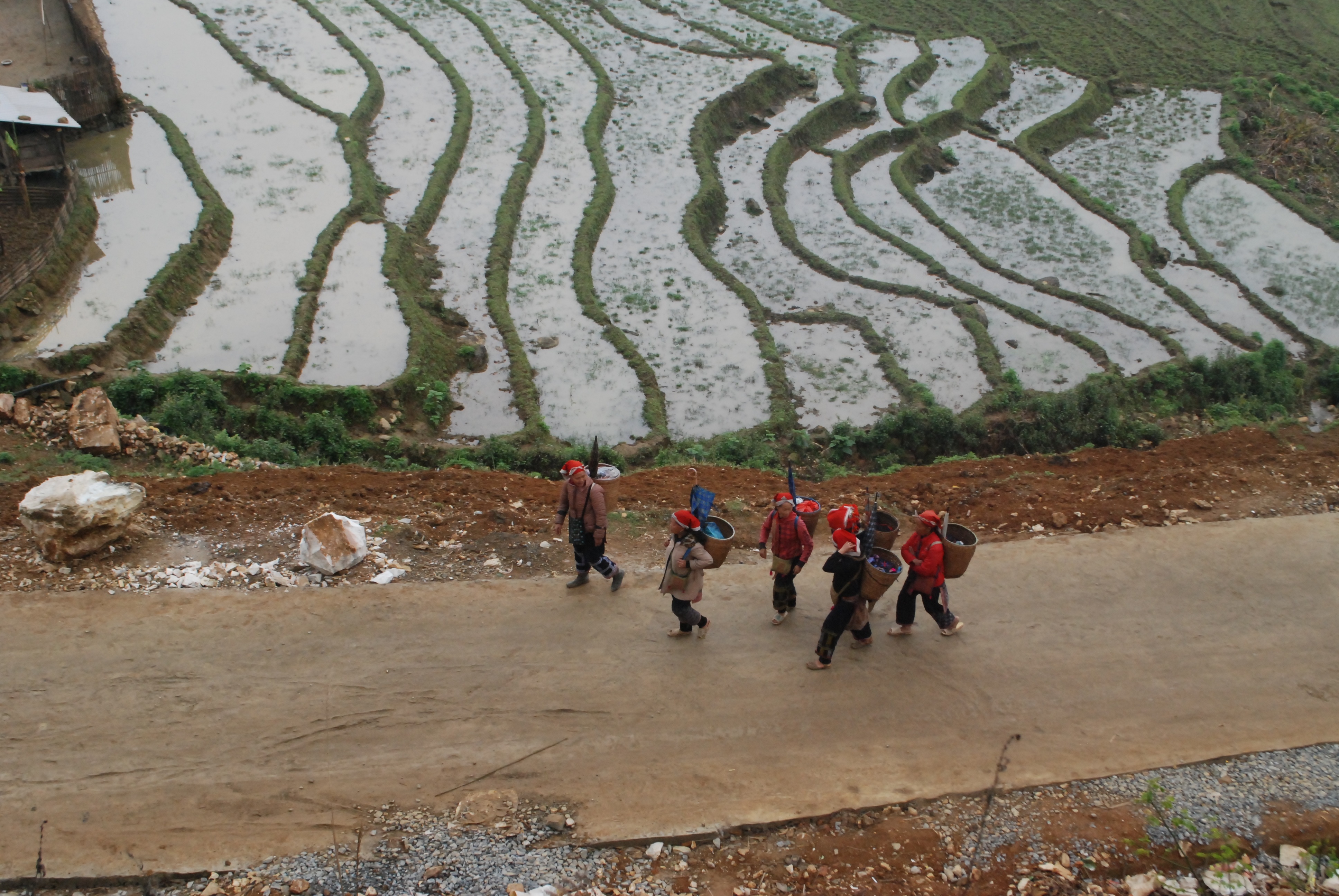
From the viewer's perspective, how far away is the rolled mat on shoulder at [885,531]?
27.0 ft

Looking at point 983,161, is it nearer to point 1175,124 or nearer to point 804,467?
point 1175,124

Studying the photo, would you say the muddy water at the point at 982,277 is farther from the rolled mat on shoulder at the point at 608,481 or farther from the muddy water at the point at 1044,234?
the rolled mat on shoulder at the point at 608,481

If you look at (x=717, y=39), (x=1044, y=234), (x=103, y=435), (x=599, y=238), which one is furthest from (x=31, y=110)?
(x=1044, y=234)

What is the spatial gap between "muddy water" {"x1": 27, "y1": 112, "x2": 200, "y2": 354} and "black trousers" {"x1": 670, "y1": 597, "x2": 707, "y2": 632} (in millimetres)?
10485

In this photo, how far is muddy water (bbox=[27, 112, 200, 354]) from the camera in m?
14.3

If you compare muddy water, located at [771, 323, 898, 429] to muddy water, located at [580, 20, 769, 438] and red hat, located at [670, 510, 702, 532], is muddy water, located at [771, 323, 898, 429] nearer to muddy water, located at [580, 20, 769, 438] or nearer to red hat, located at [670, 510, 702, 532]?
muddy water, located at [580, 20, 769, 438]

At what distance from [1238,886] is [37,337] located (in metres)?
15.6

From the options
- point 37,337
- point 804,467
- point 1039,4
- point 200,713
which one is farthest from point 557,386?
point 1039,4

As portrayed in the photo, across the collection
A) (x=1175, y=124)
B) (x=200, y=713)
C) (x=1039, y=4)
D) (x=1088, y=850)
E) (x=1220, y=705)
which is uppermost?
(x=1039, y=4)

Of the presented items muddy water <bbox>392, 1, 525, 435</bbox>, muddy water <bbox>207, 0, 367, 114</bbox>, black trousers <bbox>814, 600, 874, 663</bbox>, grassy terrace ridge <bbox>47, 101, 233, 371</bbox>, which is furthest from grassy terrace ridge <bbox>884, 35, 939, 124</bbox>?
black trousers <bbox>814, 600, 874, 663</bbox>

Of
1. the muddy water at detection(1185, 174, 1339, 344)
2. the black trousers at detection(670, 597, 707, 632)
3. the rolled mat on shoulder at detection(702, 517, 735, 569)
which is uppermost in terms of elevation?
the muddy water at detection(1185, 174, 1339, 344)

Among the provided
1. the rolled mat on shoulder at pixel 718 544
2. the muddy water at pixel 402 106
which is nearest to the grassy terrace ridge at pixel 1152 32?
the muddy water at pixel 402 106

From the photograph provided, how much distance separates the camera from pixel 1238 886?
6398 millimetres

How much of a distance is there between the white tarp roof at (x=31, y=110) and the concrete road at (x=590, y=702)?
11.7m
